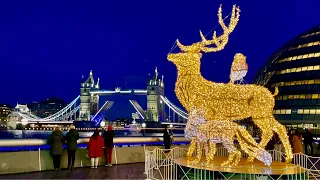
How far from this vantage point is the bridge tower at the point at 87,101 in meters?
108

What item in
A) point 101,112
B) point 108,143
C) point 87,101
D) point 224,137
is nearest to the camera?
point 224,137

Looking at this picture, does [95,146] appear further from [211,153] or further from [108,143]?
[211,153]

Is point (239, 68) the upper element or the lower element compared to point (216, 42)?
lower

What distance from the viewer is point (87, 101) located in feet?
371

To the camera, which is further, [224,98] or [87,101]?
[87,101]

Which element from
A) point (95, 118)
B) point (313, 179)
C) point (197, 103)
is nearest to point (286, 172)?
point (313, 179)

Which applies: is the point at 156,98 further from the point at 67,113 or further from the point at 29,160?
the point at 29,160

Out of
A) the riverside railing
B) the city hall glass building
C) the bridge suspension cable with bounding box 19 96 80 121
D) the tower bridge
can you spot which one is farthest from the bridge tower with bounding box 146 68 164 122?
the riverside railing

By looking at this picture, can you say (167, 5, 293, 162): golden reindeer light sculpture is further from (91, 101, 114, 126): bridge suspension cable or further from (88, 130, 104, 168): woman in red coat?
(91, 101, 114, 126): bridge suspension cable

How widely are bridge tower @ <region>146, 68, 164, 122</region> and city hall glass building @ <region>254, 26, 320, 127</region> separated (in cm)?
4941

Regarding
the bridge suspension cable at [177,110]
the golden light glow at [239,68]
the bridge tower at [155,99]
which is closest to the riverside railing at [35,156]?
the golden light glow at [239,68]

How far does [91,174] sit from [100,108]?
9775cm

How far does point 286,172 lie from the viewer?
9508mm

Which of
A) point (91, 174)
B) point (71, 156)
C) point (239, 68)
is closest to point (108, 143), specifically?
point (71, 156)
